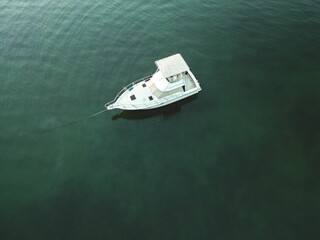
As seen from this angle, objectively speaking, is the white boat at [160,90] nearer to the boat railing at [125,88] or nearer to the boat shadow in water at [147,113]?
the boat railing at [125,88]

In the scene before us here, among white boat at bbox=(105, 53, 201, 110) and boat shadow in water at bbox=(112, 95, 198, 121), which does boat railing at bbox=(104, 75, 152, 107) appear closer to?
white boat at bbox=(105, 53, 201, 110)

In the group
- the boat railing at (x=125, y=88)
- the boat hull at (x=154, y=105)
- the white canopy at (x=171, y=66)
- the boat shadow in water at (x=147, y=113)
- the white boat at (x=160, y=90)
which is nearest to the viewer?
the boat hull at (x=154, y=105)

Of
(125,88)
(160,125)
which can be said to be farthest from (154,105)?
(125,88)

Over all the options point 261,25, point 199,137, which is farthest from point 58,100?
point 261,25

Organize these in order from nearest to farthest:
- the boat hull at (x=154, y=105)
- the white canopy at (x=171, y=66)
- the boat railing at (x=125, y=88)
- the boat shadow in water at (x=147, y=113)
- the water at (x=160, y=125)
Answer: the water at (x=160, y=125) → the boat hull at (x=154, y=105) → the white canopy at (x=171, y=66) → the boat railing at (x=125, y=88) → the boat shadow in water at (x=147, y=113)

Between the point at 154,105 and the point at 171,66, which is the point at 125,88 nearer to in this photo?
the point at 154,105

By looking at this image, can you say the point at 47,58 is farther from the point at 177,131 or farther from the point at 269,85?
the point at 269,85

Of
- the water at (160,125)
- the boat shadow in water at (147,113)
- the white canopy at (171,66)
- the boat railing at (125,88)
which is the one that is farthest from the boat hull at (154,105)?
the white canopy at (171,66)
